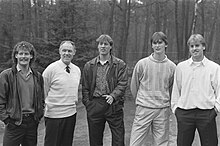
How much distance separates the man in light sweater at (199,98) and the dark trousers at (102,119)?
0.90m

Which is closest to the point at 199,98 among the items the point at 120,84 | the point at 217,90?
the point at 217,90

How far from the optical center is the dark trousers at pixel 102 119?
13.4 feet

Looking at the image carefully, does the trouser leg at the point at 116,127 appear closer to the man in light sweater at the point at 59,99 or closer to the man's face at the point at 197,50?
the man in light sweater at the point at 59,99

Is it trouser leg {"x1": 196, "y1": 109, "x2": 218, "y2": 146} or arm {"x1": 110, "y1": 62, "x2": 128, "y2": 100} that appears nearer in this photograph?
trouser leg {"x1": 196, "y1": 109, "x2": 218, "y2": 146}

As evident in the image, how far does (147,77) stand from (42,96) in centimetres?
155

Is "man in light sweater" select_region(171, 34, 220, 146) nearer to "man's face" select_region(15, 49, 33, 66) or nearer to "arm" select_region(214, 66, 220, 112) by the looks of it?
"arm" select_region(214, 66, 220, 112)

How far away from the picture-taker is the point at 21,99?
3396mm

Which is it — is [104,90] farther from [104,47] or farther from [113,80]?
[104,47]

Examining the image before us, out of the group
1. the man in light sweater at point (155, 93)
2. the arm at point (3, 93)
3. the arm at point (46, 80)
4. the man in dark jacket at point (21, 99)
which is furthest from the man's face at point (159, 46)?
the arm at point (3, 93)

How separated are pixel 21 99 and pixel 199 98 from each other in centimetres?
233

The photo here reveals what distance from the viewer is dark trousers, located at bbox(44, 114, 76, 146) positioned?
12.9ft

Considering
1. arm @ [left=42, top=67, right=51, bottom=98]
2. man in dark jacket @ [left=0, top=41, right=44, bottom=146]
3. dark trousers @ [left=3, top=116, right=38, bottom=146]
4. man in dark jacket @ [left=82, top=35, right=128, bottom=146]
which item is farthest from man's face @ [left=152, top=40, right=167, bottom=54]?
dark trousers @ [left=3, top=116, right=38, bottom=146]

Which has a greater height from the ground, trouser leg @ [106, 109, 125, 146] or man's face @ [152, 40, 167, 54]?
man's face @ [152, 40, 167, 54]

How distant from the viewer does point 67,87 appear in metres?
3.94
